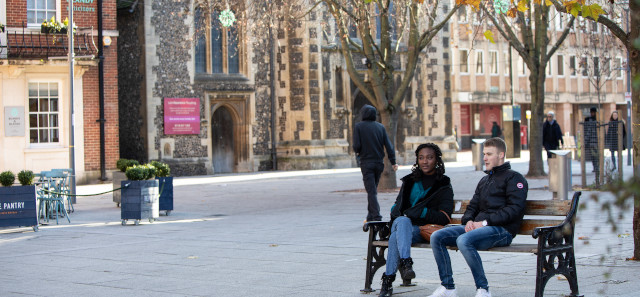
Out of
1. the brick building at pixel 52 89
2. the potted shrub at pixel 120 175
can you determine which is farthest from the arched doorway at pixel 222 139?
the potted shrub at pixel 120 175

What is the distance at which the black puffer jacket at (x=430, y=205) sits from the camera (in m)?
7.73

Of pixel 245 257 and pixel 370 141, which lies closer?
pixel 245 257

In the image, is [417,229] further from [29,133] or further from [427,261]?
[29,133]

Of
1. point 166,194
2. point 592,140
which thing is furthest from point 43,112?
point 592,140

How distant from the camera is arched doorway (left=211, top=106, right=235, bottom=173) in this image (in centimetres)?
3322

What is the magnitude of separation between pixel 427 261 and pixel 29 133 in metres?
19.7

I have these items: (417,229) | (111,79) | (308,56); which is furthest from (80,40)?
(417,229)

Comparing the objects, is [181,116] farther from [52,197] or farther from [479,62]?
[479,62]

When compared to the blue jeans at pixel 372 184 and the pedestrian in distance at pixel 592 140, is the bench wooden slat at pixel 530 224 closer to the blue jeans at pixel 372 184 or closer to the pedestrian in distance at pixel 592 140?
the blue jeans at pixel 372 184

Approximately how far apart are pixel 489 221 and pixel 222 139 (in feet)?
87.7

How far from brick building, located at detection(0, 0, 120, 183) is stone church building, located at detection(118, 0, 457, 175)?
2934mm

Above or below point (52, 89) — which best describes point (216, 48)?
above

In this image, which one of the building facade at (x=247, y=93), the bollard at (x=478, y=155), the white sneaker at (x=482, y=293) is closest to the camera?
the white sneaker at (x=482, y=293)

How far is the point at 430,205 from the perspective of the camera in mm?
7824
